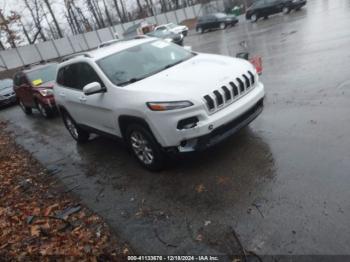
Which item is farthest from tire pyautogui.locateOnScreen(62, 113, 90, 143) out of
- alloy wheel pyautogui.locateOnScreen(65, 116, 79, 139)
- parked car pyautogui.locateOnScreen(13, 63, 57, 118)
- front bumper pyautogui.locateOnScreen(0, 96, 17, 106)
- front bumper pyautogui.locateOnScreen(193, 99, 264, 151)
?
front bumper pyautogui.locateOnScreen(0, 96, 17, 106)

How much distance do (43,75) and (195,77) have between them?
29.0 ft

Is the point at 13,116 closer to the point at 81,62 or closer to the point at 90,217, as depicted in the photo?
the point at 81,62

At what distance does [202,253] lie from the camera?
3254 mm

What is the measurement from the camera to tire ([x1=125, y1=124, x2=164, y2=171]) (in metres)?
4.69

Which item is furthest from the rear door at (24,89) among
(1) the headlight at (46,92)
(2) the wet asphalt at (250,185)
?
(2) the wet asphalt at (250,185)

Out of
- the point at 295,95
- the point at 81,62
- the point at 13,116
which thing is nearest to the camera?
the point at 81,62

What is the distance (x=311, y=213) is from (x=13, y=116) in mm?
14111

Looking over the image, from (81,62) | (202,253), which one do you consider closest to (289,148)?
(202,253)

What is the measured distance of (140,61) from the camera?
5570mm

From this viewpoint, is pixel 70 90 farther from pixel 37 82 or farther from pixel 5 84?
pixel 5 84

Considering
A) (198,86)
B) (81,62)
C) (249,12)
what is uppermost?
(81,62)

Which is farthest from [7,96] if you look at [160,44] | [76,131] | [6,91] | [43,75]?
[160,44]

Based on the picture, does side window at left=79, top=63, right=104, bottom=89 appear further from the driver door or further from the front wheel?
the front wheel

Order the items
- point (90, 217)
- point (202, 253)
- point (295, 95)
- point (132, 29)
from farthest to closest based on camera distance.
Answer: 1. point (132, 29)
2. point (295, 95)
3. point (90, 217)
4. point (202, 253)
